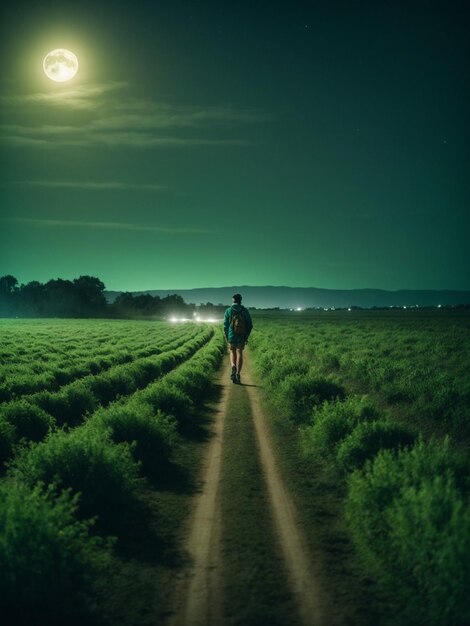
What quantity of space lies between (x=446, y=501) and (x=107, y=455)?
422 cm

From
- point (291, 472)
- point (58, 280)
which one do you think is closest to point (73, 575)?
point (291, 472)

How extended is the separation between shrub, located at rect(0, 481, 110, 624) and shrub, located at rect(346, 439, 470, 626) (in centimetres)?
278

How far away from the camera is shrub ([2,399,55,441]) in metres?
9.41

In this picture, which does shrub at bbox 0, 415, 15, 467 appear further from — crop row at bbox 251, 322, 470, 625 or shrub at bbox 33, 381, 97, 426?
crop row at bbox 251, 322, 470, 625

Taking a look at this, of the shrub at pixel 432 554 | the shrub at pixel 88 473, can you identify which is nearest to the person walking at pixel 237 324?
the shrub at pixel 88 473

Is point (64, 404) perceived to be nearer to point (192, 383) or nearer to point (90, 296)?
point (192, 383)

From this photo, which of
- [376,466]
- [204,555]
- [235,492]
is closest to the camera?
[204,555]

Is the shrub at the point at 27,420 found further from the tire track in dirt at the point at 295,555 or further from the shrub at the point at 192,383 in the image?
the tire track in dirt at the point at 295,555

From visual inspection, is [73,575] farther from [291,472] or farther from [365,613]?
[291,472]

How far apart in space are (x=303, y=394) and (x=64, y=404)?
6.47 metres

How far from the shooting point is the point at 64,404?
11.9 m

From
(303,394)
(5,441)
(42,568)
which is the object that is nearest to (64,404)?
(5,441)

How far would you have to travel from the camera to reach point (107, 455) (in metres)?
6.06

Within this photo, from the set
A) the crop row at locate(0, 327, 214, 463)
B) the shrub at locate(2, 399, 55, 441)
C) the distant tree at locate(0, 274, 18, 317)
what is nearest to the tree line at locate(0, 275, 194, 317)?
the distant tree at locate(0, 274, 18, 317)
